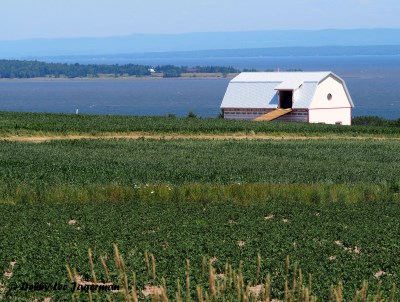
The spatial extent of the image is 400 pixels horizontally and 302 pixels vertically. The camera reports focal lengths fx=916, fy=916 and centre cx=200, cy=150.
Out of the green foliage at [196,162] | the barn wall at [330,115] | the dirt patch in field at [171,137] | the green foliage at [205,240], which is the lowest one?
the barn wall at [330,115]

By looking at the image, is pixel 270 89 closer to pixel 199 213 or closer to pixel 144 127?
pixel 144 127

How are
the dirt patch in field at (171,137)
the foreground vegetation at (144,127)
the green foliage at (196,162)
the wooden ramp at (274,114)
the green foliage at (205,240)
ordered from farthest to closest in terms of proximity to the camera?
the wooden ramp at (274,114) < the foreground vegetation at (144,127) < the dirt patch in field at (171,137) < the green foliage at (196,162) < the green foliage at (205,240)

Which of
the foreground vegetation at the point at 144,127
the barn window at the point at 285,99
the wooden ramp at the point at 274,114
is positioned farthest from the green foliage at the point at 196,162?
the barn window at the point at 285,99

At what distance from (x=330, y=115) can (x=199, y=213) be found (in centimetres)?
4697

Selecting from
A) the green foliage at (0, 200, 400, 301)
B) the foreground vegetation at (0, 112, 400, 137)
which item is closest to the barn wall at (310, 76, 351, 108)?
the foreground vegetation at (0, 112, 400, 137)

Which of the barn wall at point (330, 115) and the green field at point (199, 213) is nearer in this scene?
the green field at point (199, 213)

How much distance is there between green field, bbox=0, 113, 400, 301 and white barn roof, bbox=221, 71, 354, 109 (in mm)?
25910

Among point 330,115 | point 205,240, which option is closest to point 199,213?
point 205,240

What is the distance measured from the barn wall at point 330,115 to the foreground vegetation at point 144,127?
12.0m

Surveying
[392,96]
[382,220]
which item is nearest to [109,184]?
[382,220]

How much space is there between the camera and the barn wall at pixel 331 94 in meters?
66.2

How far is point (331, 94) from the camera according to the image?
67.8 m

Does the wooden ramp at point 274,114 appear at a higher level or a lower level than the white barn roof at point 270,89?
lower

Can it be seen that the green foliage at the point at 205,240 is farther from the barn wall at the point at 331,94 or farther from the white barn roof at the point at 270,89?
the barn wall at the point at 331,94
